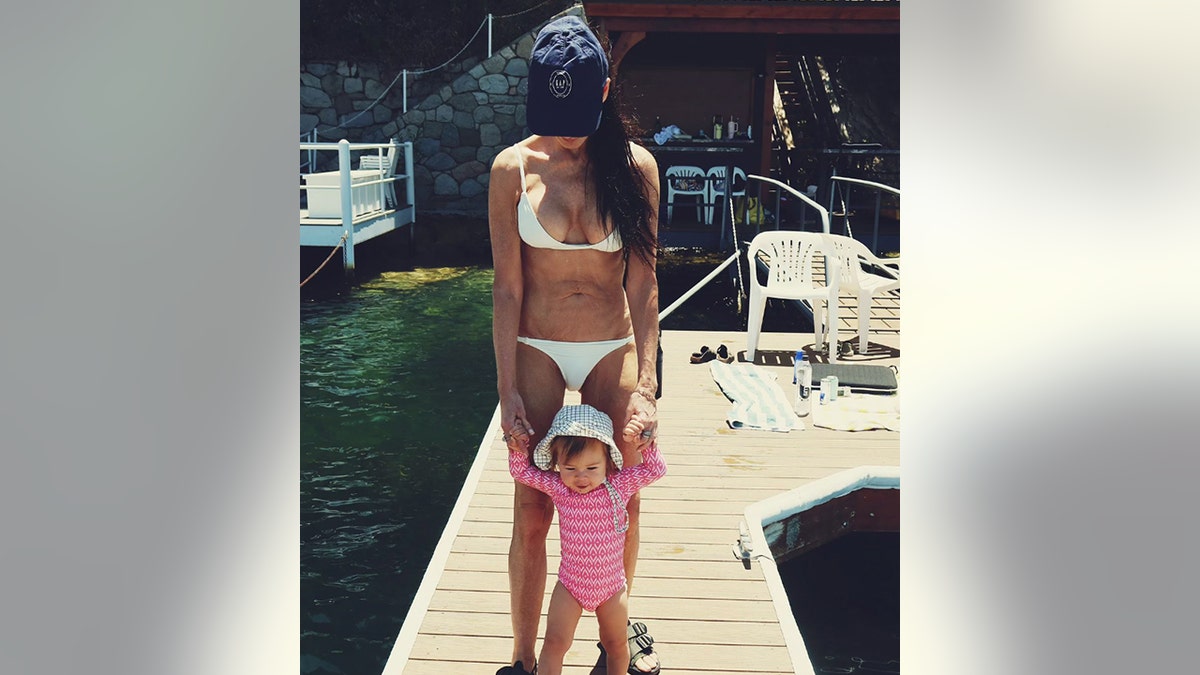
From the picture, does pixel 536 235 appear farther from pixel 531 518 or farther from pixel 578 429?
pixel 531 518

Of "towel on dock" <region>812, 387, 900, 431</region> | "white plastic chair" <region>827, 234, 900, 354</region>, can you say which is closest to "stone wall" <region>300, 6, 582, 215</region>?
"white plastic chair" <region>827, 234, 900, 354</region>

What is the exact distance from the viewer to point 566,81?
233 centimetres

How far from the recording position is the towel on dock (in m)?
5.77

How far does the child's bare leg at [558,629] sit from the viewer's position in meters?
2.51

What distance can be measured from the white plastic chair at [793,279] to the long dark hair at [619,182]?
181 inches

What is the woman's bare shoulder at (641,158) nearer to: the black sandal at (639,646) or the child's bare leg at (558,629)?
the child's bare leg at (558,629)

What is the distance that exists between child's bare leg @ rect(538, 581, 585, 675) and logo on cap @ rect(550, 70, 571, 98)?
1.16 m

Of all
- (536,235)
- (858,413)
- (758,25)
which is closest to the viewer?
(536,235)

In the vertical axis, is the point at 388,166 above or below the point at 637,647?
above

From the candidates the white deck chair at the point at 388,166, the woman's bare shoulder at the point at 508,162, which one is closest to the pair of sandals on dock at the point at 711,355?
the woman's bare shoulder at the point at 508,162

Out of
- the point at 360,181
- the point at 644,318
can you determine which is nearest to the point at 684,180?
the point at 360,181

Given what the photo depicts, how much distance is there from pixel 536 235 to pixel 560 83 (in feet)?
1.17

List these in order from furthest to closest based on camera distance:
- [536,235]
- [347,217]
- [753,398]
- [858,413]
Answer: [347,217]
[753,398]
[858,413]
[536,235]
